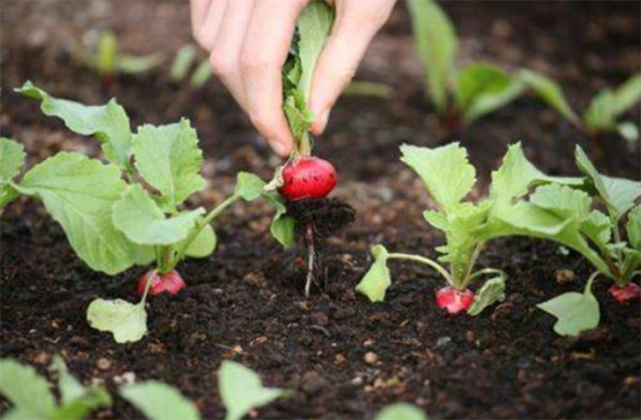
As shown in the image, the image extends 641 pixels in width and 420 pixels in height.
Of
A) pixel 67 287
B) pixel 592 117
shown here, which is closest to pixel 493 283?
pixel 67 287

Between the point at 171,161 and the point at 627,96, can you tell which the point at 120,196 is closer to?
the point at 171,161

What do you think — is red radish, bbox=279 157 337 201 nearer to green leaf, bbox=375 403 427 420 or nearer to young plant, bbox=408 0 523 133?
green leaf, bbox=375 403 427 420

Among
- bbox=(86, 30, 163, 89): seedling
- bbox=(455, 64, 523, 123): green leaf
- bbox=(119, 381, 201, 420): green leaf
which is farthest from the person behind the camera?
bbox=(86, 30, 163, 89): seedling

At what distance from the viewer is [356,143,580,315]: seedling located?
2.01m

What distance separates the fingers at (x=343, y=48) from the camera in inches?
80.1

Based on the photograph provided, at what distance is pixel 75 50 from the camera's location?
391cm

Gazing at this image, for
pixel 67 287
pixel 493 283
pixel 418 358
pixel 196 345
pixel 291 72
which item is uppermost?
pixel 291 72

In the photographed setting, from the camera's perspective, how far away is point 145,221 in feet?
6.30

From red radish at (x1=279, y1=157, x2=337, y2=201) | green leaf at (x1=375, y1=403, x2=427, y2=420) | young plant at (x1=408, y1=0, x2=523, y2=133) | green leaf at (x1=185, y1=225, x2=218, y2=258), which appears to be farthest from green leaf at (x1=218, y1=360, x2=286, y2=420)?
young plant at (x1=408, y1=0, x2=523, y2=133)

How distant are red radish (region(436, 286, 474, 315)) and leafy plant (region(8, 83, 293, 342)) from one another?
14.6 inches

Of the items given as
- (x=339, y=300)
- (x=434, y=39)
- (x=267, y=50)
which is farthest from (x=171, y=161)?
→ (x=434, y=39)

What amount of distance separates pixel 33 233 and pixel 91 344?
2.00 feet

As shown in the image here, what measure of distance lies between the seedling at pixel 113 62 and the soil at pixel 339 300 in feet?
0.18

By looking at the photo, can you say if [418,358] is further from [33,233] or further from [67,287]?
[33,233]
